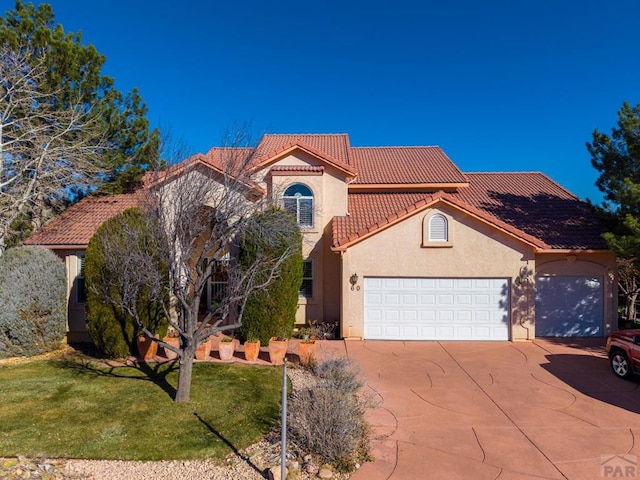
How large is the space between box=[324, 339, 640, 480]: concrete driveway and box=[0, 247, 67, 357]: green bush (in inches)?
403

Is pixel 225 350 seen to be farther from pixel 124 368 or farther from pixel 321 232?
pixel 321 232

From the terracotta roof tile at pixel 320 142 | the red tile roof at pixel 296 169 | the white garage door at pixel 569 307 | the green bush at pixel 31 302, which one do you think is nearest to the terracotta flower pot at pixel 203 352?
the green bush at pixel 31 302

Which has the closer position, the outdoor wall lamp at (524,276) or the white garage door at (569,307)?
the outdoor wall lamp at (524,276)

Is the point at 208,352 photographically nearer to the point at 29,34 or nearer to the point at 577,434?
the point at 577,434

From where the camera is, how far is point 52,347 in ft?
41.5

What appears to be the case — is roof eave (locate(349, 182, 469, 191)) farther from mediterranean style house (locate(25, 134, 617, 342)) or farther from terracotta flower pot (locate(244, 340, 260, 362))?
terracotta flower pot (locate(244, 340, 260, 362))

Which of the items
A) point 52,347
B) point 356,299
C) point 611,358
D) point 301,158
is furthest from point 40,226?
point 611,358

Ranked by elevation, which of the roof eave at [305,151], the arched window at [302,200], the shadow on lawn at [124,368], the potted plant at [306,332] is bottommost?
the shadow on lawn at [124,368]

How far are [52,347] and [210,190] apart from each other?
28.1ft

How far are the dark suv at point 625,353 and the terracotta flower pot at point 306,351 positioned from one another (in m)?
8.59

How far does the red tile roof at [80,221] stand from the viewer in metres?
14.0

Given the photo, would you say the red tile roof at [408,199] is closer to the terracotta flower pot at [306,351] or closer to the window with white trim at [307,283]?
the window with white trim at [307,283]

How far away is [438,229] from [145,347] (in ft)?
36.2

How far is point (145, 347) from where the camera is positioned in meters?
11.5
